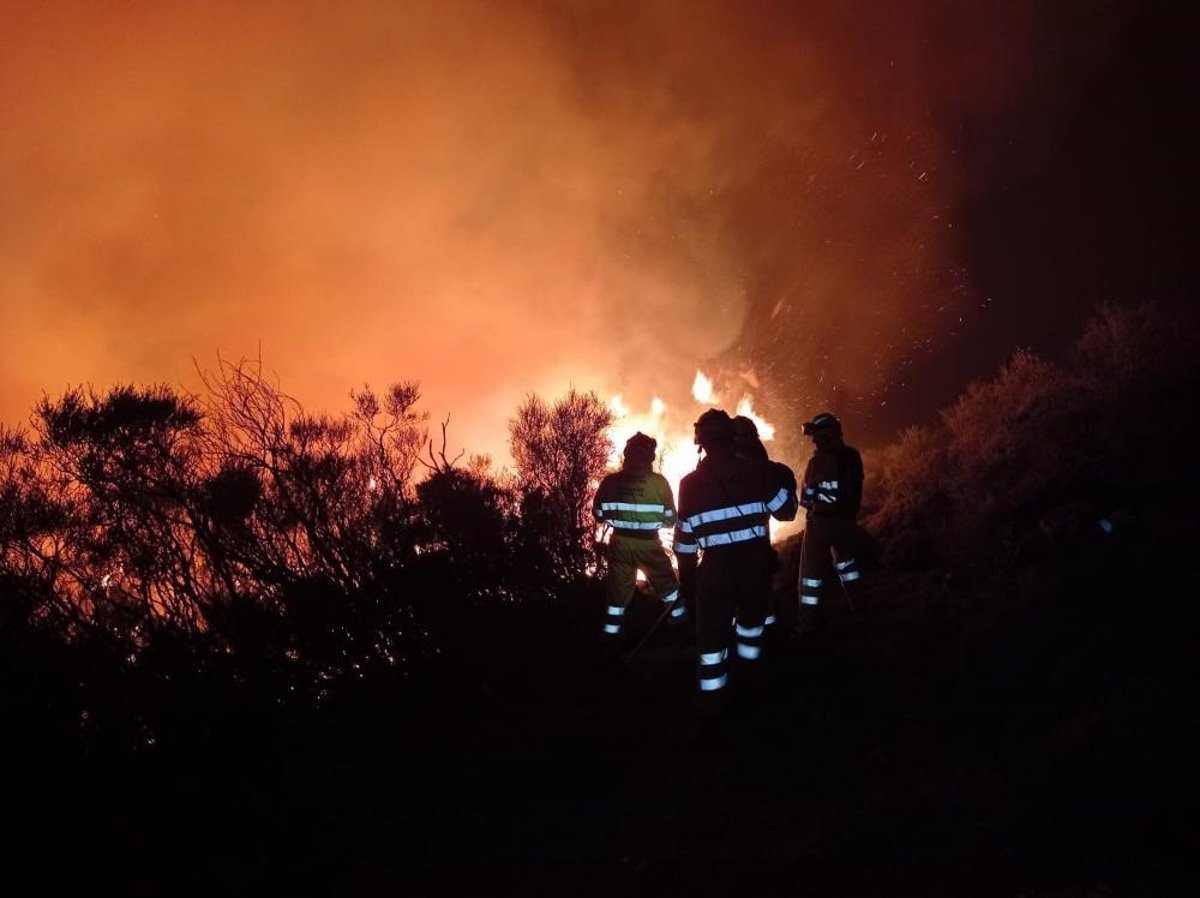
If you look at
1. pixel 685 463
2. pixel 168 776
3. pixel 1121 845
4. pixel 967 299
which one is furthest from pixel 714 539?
pixel 967 299

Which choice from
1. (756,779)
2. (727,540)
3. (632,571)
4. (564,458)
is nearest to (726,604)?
(727,540)

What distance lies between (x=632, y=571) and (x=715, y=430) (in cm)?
231

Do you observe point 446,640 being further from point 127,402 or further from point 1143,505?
point 1143,505

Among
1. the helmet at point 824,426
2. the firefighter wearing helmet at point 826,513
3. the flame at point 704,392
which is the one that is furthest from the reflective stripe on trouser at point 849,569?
the flame at point 704,392

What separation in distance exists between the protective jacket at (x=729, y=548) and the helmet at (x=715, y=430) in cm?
9

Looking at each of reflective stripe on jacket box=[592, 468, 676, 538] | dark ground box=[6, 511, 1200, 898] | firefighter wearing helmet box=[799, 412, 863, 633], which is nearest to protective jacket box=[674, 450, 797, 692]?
dark ground box=[6, 511, 1200, 898]

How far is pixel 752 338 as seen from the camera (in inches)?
998

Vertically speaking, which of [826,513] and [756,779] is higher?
[826,513]

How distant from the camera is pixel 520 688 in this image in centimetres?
774

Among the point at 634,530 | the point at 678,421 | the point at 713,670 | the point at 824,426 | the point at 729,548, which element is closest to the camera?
the point at 713,670

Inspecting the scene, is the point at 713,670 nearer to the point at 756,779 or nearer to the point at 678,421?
the point at 756,779

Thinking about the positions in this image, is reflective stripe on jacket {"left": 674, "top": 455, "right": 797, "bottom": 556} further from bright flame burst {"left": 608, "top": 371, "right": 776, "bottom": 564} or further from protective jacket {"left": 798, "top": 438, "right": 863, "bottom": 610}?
bright flame burst {"left": 608, "top": 371, "right": 776, "bottom": 564}

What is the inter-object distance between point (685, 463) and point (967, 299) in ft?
28.0

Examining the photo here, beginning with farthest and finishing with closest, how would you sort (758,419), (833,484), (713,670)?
(758,419) → (833,484) → (713,670)
